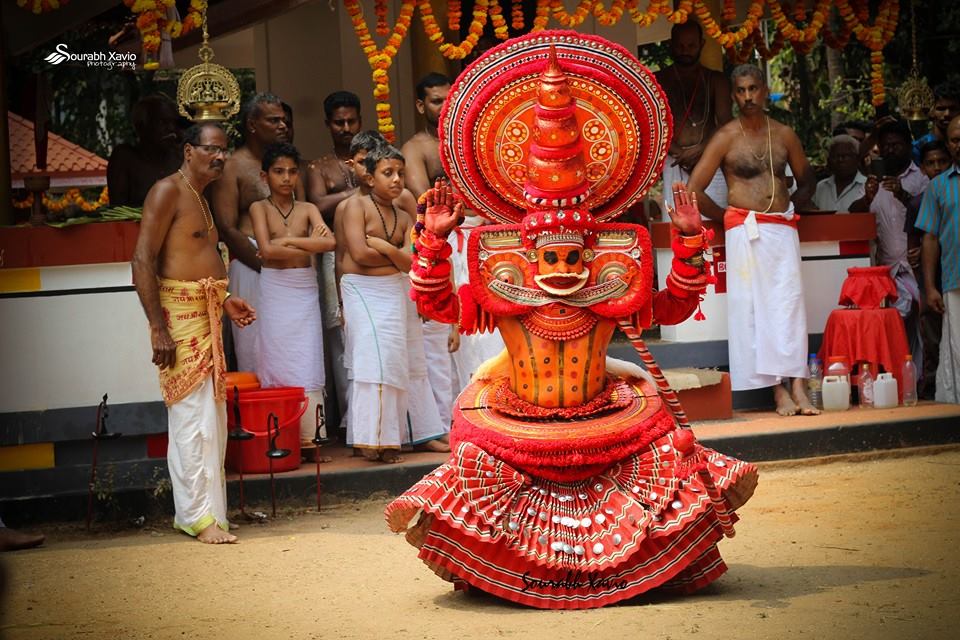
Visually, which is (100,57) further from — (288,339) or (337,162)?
(288,339)

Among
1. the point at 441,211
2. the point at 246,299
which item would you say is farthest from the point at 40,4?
the point at 441,211

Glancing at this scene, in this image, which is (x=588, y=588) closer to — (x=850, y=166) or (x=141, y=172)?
(x=141, y=172)

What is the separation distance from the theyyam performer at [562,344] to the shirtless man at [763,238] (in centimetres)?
410

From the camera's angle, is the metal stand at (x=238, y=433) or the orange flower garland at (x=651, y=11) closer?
the metal stand at (x=238, y=433)

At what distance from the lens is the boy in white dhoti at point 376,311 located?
8.96 m

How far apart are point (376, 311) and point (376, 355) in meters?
0.29

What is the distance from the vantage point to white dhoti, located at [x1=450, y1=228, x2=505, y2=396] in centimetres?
954

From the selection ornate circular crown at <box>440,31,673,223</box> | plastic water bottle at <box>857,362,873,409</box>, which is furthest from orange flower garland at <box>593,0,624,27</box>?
ornate circular crown at <box>440,31,673,223</box>

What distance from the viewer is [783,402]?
33.9 ft

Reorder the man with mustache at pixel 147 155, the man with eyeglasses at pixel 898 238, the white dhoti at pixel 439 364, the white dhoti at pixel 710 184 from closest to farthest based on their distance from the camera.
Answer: the white dhoti at pixel 439 364, the man with mustache at pixel 147 155, the white dhoti at pixel 710 184, the man with eyeglasses at pixel 898 238

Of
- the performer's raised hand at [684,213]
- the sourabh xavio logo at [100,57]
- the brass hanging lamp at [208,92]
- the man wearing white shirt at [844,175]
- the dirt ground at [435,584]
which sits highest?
the sourabh xavio logo at [100,57]

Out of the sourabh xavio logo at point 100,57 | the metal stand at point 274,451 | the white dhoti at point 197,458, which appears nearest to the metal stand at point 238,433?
the metal stand at point 274,451

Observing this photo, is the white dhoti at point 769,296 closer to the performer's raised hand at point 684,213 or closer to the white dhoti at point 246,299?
the white dhoti at point 246,299

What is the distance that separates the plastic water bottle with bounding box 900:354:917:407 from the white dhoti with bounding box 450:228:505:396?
3.14 meters
